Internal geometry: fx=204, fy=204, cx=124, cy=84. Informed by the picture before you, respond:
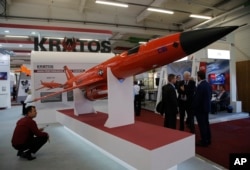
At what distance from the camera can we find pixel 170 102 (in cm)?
393

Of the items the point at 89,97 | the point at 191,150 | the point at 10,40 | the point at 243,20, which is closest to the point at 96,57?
the point at 89,97

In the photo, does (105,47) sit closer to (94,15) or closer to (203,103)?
(94,15)

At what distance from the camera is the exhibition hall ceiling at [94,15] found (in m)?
7.82

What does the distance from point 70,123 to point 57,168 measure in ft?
3.89

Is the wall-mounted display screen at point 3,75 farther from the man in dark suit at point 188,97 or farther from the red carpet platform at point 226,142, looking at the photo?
the red carpet platform at point 226,142

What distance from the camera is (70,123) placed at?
165 inches

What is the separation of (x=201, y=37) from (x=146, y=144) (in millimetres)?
1231

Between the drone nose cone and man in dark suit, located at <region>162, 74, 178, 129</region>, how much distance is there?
1756 millimetres

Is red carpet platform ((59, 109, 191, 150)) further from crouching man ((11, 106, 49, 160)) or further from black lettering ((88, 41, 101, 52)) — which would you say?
black lettering ((88, 41, 101, 52))

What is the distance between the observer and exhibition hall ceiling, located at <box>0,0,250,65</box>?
7824 millimetres

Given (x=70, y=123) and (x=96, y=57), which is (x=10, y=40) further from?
(x=70, y=123)

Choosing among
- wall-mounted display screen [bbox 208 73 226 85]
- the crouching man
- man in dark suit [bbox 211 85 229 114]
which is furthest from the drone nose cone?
wall-mounted display screen [bbox 208 73 226 85]

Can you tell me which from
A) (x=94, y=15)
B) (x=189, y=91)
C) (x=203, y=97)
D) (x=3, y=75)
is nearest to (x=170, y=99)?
(x=203, y=97)

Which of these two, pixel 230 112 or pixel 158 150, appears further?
pixel 230 112
